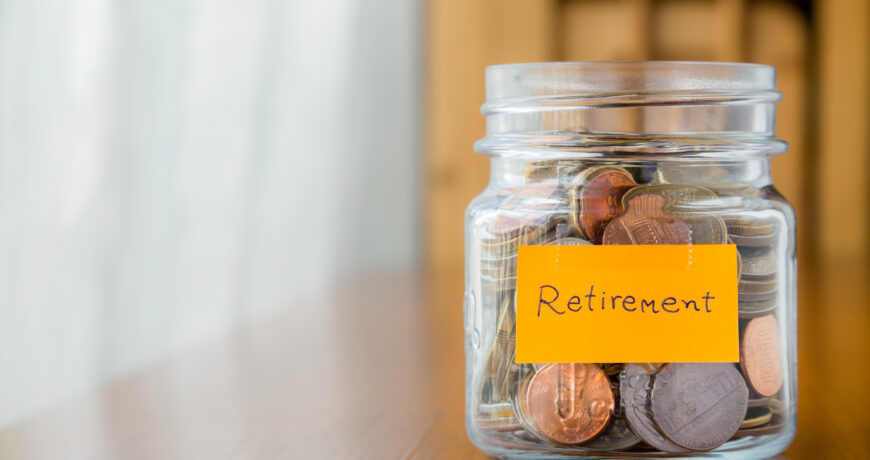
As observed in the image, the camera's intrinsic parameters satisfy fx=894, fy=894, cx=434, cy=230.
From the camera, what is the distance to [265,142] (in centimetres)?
183

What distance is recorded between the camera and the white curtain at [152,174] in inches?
39.9

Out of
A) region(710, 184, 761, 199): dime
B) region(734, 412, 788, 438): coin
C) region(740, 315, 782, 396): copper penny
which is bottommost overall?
region(734, 412, 788, 438): coin

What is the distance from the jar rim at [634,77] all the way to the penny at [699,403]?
18 cm

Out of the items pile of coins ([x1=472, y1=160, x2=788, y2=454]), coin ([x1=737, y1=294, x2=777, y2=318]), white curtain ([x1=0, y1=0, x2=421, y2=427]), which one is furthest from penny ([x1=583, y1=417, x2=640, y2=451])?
white curtain ([x1=0, y1=0, x2=421, y2=427])

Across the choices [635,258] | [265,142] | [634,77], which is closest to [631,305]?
[635,258]

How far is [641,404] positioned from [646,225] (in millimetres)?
107

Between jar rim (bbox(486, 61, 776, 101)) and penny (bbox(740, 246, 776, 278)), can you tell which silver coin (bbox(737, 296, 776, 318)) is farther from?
jar rim (bbox(486, 61, 776, 101))

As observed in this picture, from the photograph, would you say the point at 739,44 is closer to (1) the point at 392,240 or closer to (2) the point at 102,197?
(1) the point at 392,240

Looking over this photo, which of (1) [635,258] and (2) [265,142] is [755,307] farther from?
(2) [265,142]

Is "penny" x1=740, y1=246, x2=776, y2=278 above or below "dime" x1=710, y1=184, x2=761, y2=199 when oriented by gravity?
below

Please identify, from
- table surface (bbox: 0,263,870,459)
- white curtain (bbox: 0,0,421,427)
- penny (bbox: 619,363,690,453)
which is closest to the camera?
penny (bbox: 619,363,690,453)

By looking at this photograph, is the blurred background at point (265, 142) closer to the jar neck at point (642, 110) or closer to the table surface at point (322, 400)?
the table surface at point (322, 400)

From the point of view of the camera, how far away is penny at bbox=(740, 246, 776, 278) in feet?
1.85

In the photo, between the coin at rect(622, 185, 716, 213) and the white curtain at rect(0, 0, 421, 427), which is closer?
the coin at rect(622, 185, 716, 213)
